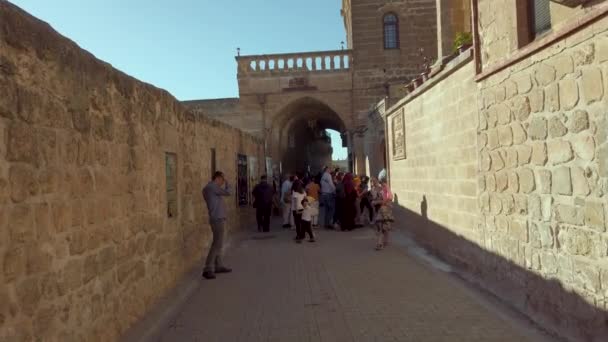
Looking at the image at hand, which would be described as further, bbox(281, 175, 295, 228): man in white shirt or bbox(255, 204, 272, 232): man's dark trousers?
bbox(281, 175, 295, 228): man in white shirt

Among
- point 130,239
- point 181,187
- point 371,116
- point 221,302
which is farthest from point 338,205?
point 130,239

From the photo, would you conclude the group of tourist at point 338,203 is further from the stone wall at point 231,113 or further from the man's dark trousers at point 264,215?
the stone wall at point 231,113

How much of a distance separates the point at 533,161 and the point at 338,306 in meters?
2.43

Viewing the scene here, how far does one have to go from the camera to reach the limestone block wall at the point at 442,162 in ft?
21.6

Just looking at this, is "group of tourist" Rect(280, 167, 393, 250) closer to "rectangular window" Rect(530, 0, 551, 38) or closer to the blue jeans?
the blue jeans

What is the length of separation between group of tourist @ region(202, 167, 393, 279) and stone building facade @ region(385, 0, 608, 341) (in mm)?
2001

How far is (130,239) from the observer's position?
16.3ft

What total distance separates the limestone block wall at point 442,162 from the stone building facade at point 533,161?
4cm

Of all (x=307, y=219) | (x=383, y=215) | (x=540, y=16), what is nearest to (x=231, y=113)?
(x=307, y=219)

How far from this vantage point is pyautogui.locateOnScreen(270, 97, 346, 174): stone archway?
22.1 meters

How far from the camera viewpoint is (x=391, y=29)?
71.9ft

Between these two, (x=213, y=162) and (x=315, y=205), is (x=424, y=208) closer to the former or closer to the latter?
(x=315, y=205)

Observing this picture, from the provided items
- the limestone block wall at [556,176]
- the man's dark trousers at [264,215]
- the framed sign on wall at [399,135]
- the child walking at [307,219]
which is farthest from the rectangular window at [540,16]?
the man's dark trousers at [264,215]

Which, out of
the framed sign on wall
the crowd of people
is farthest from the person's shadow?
the framed sign on wall
